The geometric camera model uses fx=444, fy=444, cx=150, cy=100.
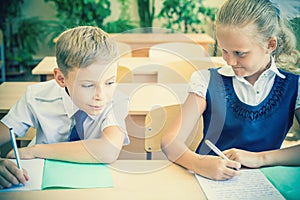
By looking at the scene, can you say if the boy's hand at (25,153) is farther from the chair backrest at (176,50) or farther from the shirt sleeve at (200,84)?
the chair backrest at (176,50)

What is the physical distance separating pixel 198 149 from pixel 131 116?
318 mm

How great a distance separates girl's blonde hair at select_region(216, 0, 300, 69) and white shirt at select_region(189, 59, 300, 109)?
0.05m

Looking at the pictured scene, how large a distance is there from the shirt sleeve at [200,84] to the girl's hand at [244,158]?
150 mm

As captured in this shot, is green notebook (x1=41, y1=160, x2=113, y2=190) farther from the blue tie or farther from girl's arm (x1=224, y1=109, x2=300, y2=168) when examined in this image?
girl's arm (x1=224, y1=109, x2=300, y2=168)

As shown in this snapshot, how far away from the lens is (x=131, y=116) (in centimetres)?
121

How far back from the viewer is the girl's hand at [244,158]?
89 centimetres

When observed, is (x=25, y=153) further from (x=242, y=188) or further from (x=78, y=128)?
(x=242, y=188)

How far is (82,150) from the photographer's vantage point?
3.00 ft

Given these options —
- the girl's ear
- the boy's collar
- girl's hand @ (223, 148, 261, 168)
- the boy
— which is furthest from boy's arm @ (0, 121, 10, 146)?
the girl's ear

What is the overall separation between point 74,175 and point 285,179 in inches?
16.0

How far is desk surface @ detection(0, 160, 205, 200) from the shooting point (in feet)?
2.56

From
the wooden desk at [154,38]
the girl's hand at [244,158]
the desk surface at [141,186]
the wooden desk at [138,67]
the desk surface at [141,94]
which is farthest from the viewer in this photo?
the wooden desk at [138,67]

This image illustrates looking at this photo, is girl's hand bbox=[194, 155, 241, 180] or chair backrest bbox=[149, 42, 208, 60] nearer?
girl's hand bbox=[194, 155, 241, 180]

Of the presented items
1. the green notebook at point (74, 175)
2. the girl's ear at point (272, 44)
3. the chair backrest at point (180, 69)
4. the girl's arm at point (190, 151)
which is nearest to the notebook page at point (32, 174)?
the green notebook at point (74, 175)
